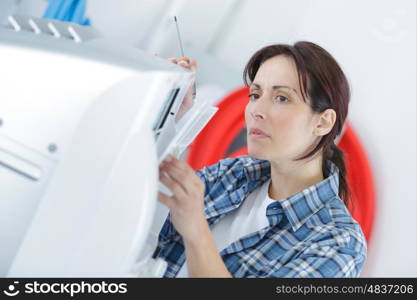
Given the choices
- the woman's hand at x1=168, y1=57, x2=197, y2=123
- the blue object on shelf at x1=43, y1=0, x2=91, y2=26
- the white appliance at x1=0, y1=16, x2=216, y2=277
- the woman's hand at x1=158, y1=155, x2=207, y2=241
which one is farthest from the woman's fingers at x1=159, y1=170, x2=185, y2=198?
the blue object on shelf at x1=43, y1=0, x2=91, y2=26

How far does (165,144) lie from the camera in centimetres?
95

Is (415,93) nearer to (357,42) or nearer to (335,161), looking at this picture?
(357,42)

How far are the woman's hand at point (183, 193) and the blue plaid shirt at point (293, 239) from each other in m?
0.24

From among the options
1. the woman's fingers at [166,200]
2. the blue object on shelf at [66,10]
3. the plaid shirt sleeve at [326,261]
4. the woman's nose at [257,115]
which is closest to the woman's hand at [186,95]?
the woman's nose at [257,115]

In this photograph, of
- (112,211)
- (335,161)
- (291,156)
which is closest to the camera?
(112,211)

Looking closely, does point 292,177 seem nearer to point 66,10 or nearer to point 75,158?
point 75,158

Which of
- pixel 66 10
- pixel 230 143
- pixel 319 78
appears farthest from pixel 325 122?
pixel 66 10

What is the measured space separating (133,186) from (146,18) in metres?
1.62

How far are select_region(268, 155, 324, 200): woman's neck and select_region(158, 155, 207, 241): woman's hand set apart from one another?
427 mm

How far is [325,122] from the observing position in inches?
51.7

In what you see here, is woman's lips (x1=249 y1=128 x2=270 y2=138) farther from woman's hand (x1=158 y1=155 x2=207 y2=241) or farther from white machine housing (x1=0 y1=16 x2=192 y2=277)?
white machine housing (x1=0 y1=16 x2=192 y2=277)

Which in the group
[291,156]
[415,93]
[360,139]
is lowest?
[291,156]

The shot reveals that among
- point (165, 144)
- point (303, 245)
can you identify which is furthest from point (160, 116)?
point (303, 245)

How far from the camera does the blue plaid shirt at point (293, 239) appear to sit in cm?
106
